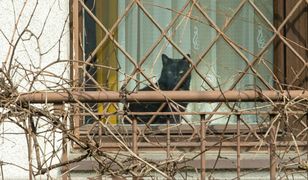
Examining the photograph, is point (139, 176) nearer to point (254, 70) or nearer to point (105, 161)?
point (105, 161)

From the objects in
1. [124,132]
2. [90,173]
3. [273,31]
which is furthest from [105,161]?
[273,31]

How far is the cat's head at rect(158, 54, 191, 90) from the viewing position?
18.0ft

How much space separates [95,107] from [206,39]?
964 millimetres

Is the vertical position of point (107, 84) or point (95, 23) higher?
point (95, 23)

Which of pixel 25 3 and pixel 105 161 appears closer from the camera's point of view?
pixel 105 161

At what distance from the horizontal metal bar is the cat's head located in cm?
172

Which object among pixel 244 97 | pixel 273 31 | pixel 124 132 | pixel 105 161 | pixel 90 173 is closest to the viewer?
pixel 244 97

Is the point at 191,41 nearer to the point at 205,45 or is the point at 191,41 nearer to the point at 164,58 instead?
the point at 205,45

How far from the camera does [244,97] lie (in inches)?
147

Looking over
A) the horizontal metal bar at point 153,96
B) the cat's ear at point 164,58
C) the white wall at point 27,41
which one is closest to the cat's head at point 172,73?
the cat's ear at point 164,58

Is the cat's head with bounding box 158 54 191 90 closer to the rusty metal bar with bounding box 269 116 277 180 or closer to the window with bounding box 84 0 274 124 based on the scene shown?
the window with bounding box 84 0 274 124

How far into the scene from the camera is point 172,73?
5523mm

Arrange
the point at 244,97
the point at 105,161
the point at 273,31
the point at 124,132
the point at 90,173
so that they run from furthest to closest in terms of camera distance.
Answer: the point at 273,31 < the point at 90,173 < the point at 124,132 < the point at 105,161 < the point at 244,97

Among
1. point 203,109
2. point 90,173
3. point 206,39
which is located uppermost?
point 206,39
